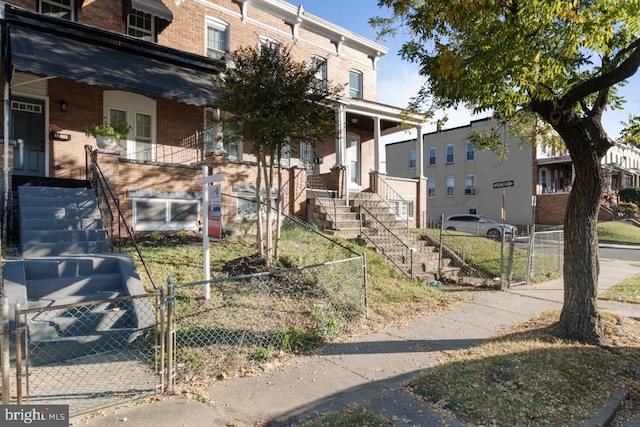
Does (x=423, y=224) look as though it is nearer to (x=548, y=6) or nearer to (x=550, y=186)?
(x=548, y=6)

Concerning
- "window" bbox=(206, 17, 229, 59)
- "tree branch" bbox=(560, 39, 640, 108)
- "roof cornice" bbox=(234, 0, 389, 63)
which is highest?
"roof cornice" bbox=(234, 0, 389, 63)

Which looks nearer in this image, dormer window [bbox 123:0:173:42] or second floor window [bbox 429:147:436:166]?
dormer window [bbox 123:0:173:42]

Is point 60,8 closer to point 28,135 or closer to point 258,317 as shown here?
point 28,135

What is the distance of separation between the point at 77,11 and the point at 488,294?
13.5 metres

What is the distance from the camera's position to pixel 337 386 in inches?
175

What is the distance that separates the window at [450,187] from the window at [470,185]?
1.20 metres

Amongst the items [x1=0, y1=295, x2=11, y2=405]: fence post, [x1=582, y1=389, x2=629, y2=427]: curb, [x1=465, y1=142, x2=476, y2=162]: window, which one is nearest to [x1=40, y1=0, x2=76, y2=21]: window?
[x1=0, y1=295, x2=11, y2=405]: fence post

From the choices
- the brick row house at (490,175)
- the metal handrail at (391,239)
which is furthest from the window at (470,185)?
the metal handrail at (391,239)

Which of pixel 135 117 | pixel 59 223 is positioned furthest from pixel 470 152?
pixel 59 223

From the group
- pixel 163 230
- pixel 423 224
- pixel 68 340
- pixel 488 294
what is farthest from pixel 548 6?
pixel 423 224

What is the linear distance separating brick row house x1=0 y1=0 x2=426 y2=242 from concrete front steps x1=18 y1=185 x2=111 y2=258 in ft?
2.64

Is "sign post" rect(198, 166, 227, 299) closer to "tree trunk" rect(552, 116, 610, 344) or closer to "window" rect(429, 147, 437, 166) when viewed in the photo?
"tree trunk" rect(552, 116, 610, 344)

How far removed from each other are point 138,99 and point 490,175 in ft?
92.7

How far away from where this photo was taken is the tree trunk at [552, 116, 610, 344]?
19.7ft
